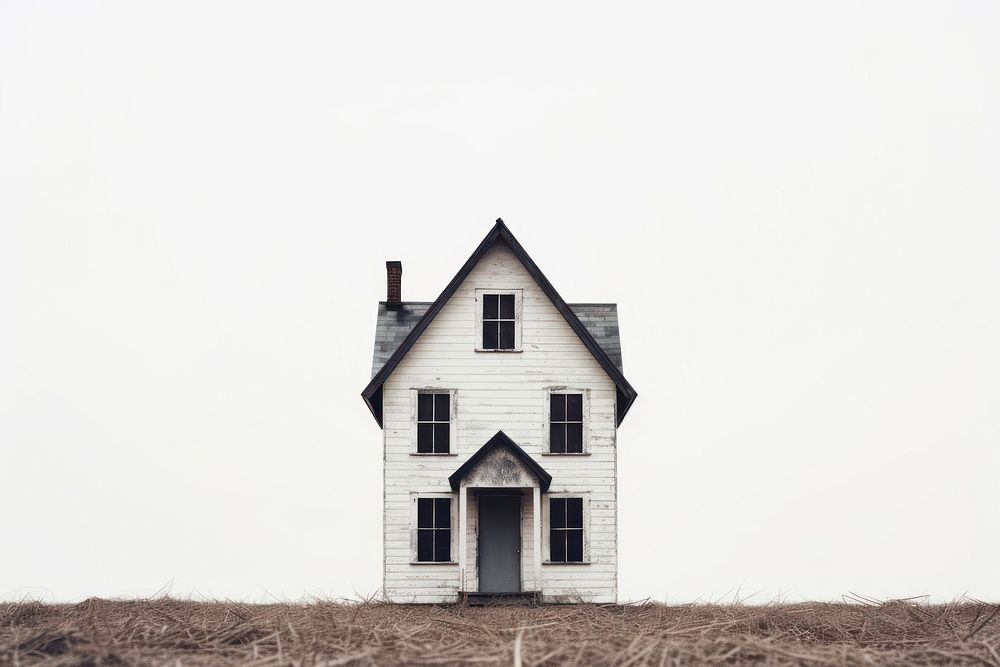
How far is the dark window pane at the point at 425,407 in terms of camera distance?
2464 centimetres

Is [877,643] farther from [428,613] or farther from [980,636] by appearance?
[428,613]

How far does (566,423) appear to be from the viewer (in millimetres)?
24719

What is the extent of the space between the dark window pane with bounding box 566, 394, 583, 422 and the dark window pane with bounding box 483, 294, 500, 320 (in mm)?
2676

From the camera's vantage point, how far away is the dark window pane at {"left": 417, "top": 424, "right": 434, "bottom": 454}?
24594mm

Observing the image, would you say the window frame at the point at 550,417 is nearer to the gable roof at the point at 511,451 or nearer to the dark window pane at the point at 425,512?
the gable roof at the point at 511,451

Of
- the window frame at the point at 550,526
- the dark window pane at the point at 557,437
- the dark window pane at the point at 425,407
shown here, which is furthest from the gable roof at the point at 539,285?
the window frame at the point at 550,526

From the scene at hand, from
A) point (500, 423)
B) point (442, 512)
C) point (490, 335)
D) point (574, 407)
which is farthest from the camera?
point (490, 335)

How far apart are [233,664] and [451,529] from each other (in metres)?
13.0

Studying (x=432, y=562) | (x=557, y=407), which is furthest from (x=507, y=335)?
(x=432, y=562)

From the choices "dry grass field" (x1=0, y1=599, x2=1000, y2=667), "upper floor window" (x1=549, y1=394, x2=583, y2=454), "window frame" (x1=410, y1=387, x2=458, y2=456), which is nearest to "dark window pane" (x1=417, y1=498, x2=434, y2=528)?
"window frame" (x1=410, y1=387, x2=458, y2=456)

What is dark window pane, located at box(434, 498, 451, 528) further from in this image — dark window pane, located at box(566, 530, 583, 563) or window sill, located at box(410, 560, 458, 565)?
dark window pane, located at box(566, 530, 583, 563)

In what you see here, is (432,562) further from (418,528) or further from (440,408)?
(440,408)

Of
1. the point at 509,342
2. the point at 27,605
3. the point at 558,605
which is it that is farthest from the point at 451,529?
the point at 27,605

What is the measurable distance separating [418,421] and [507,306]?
354 cm
